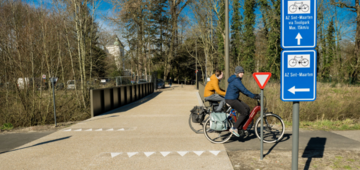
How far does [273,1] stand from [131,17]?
19056 mm

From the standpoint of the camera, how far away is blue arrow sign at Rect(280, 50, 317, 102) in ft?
8.94

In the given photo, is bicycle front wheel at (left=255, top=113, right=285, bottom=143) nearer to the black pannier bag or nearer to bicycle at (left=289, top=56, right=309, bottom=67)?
the black pannier bag

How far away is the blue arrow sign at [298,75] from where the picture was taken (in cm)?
272

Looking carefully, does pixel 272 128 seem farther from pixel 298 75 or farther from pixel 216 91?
pixel 298 75

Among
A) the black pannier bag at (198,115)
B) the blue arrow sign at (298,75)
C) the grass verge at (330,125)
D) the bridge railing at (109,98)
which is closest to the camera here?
the blue arrow sign at (298,75)

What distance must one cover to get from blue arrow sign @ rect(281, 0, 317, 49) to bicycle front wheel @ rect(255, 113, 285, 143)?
2.90m

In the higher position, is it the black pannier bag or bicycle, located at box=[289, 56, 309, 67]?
bicycle, located at box=[289, 56, 309, 67]

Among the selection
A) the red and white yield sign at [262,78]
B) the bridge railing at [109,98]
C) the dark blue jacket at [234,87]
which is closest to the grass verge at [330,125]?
the dark blue jacket at [234,87]

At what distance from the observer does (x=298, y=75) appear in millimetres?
2756

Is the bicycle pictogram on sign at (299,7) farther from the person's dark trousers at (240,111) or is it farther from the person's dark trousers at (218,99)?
the person's dark trousers at (218,99)

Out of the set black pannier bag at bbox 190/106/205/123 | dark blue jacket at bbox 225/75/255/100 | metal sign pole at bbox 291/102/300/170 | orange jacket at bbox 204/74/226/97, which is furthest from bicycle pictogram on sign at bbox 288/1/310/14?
black pannier bag at bbox 190/106/205/123

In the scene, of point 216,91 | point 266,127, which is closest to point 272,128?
point 266,127

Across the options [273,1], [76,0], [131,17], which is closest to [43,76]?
[76,0]

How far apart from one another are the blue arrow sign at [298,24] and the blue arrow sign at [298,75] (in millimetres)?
114
